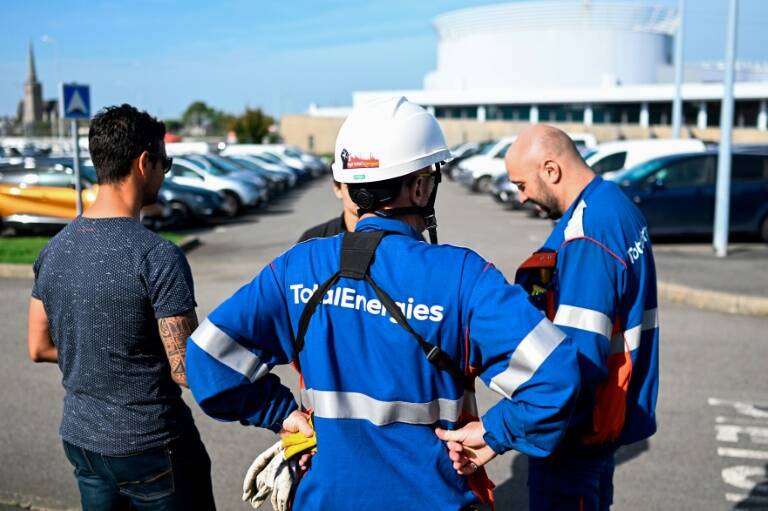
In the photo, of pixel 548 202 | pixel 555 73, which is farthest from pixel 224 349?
pixel 555 73

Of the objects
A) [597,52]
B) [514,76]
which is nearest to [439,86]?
[514,76]

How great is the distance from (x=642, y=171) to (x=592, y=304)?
565 inches

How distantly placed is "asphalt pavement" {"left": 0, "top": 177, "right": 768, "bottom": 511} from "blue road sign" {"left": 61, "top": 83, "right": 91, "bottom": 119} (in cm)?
382

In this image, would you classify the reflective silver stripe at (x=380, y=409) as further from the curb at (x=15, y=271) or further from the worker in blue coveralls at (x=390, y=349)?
the curb at (x=15, y=271)

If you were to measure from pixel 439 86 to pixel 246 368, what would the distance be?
4453 inches

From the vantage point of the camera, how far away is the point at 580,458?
2900 millimetres

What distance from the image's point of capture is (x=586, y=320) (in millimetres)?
2648

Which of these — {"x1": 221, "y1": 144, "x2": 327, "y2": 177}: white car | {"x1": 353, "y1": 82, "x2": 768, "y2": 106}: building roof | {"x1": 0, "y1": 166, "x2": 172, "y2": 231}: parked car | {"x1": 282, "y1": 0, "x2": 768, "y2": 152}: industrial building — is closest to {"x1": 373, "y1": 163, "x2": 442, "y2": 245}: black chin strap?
{"x1": 0, "y1": 166, "x2": 172, "y2": 231}: parked car

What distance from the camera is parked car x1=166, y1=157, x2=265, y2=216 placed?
22297 mm

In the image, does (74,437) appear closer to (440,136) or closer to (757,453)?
(440,136)

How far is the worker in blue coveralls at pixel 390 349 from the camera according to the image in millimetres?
1945

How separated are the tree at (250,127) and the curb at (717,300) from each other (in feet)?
220

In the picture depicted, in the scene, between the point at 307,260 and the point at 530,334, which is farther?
the point at 307,260

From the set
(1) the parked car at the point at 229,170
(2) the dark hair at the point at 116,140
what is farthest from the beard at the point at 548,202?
(1) the parked car at the point at 229,170
